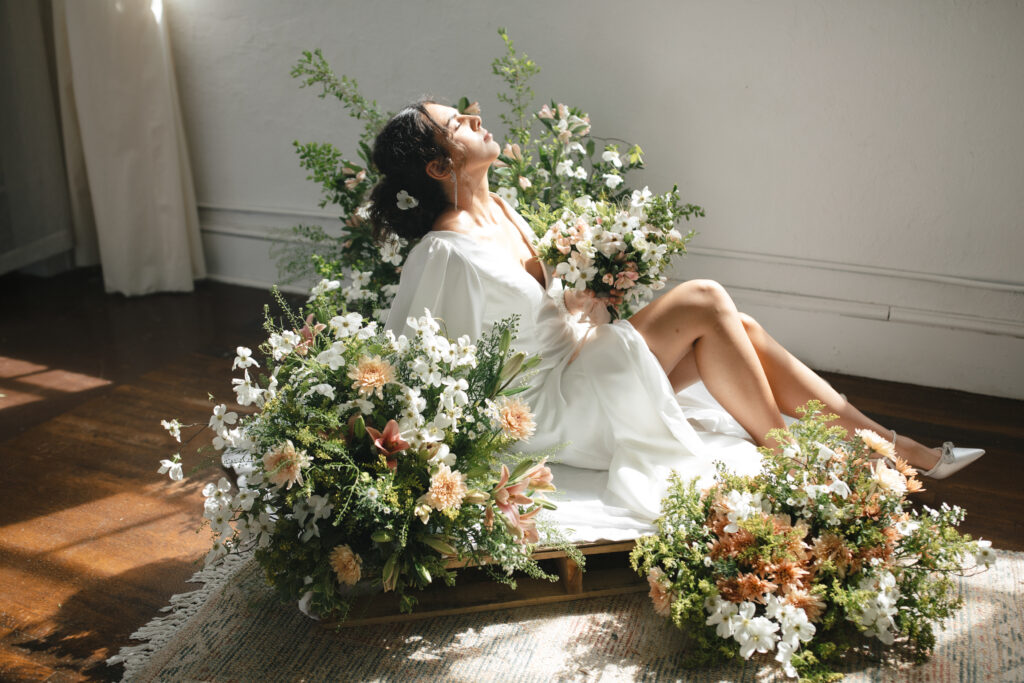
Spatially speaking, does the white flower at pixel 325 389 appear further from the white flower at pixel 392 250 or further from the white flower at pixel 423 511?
the white flower at pixel 392 250

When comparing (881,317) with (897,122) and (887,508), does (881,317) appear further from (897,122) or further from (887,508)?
(887,508)

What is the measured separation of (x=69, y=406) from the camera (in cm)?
322

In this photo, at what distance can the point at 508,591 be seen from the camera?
2.16m

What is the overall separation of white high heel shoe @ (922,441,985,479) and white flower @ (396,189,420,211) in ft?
5.24

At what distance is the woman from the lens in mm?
2316

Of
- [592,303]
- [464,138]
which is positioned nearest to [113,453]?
[464,138]

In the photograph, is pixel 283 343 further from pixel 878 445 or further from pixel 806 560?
pixel 878 445

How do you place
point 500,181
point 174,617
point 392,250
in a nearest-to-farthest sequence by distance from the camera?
point 174,617
point 392,250
point 500,181

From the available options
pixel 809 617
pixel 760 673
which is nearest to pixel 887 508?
pixel 809 617

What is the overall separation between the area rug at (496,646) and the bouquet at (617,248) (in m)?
0.78

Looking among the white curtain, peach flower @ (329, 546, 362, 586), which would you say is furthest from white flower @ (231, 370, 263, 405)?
the white curtain

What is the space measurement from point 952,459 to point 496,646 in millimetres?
1351

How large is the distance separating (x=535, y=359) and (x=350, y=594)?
2.32 ft

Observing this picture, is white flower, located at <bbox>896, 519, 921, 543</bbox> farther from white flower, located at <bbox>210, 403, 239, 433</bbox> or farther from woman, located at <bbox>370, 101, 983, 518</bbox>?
white flower, located at <bbox>210, 403, 239, 433</bbox>
